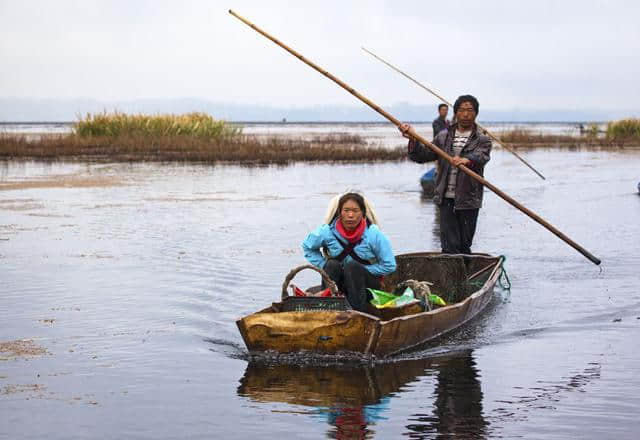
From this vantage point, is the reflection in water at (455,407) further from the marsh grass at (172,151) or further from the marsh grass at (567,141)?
the marsh grass at (567,141)

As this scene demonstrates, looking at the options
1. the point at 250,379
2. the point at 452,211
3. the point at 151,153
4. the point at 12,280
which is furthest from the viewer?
the point at 151,153

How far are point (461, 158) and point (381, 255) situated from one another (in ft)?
6.54

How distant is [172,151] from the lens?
37906mm

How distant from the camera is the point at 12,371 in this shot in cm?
767

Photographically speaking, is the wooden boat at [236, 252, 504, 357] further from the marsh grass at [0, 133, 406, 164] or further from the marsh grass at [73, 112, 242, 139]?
the marsh grass at [73, 112, 242, 139]

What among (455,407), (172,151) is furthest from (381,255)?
(172,151)

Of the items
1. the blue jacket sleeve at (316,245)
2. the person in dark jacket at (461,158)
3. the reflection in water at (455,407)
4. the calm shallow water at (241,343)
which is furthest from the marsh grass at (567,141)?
the reflection in water at (455,407)

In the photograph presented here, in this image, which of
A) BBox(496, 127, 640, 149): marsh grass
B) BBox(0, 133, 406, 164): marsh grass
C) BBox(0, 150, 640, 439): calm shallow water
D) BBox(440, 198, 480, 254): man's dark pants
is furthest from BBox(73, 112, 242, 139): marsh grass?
BBox(440, 198, 480, 254): man's dark pants

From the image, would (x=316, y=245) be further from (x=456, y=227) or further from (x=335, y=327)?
(x=456, y=227)

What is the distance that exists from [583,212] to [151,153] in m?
20.9

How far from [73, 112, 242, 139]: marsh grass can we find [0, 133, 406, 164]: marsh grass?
393mm

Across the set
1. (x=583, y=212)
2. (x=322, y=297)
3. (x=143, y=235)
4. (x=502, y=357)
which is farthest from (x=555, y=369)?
(x=583, y=212)

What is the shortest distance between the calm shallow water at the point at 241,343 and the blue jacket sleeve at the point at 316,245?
3.07 feet

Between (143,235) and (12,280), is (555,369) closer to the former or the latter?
(12,280)
